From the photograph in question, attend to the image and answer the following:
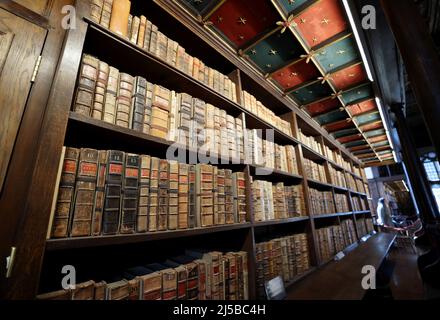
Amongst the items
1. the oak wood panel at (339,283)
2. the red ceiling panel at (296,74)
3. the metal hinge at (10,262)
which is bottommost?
the oak wood panel at (339,283)

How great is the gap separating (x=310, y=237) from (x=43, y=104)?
2.16 m

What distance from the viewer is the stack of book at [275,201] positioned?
1.41m

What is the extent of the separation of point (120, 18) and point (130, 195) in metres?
0.83

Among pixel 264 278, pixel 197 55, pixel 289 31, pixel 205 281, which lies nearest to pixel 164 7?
pixel 197 55

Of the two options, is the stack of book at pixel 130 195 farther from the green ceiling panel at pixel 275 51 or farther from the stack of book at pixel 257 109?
the green ceiling panel at pixel 275 51

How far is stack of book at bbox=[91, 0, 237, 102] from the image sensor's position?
0.86 meters

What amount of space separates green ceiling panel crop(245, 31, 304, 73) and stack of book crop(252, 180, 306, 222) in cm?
117

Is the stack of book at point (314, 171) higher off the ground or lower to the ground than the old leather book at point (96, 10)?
lower

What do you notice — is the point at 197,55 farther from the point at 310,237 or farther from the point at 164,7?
the point at 310,237

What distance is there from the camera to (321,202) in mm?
2307

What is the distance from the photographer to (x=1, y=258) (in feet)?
1.60

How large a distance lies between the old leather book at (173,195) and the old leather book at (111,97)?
1.07ft

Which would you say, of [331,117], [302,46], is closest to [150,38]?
[302,46]

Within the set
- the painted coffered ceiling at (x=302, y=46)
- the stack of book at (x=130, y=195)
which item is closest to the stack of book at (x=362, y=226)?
the painted coffered ceiling at (x=302, y=46)
